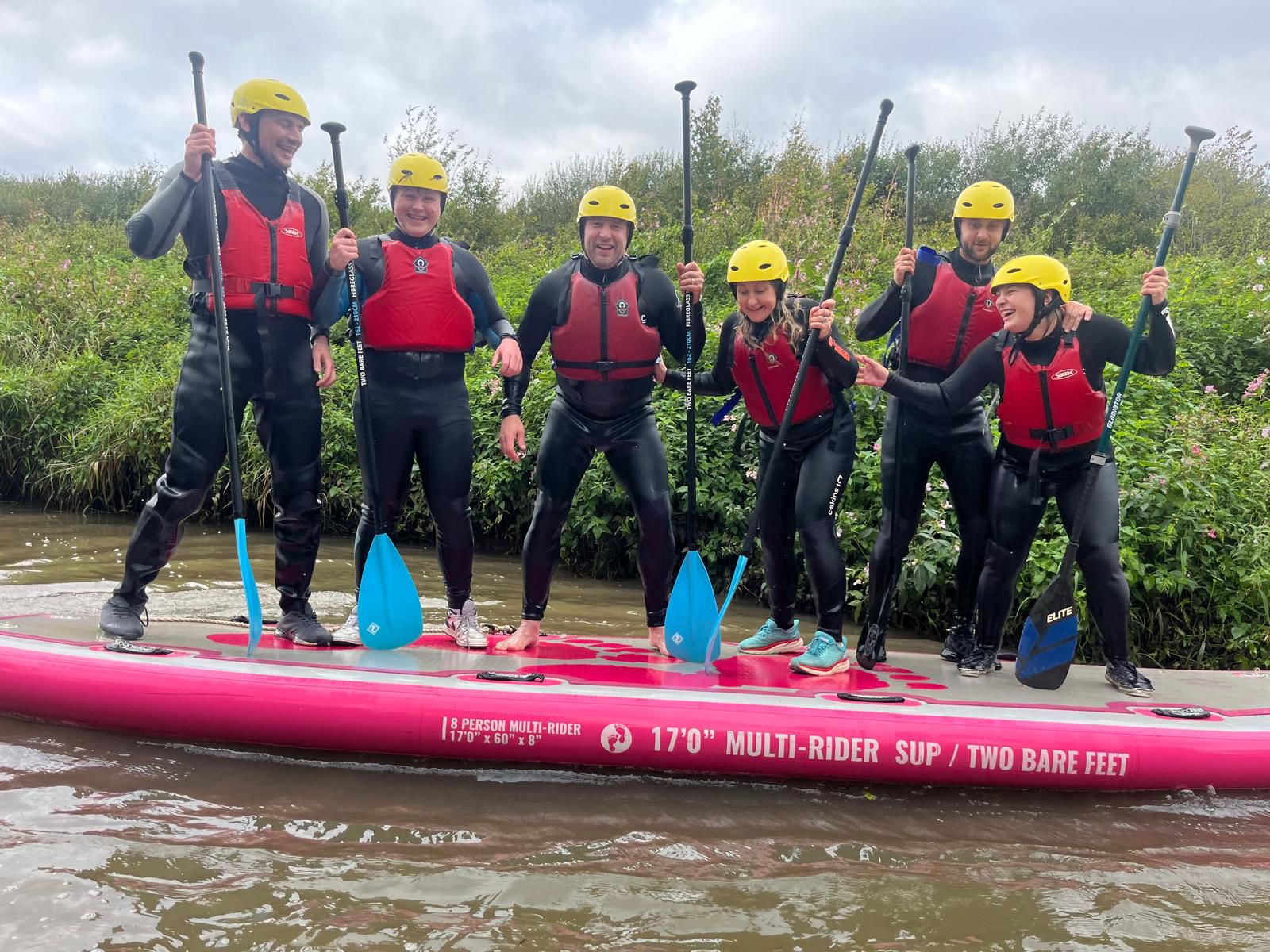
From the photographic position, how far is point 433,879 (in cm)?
248

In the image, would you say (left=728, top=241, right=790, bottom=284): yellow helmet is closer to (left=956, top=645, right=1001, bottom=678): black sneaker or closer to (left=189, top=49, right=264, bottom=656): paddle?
(left=956, top=645, right=1001, bottom=678): black sneaker

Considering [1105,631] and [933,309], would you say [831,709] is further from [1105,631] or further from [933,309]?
[933,309]

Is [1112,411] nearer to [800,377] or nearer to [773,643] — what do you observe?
[800,377]

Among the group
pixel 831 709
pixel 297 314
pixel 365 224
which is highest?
pixel 365 224

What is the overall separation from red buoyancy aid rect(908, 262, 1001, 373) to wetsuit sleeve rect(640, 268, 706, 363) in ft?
3.13

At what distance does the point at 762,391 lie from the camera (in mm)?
3975

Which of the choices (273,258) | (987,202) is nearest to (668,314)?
(987,202)

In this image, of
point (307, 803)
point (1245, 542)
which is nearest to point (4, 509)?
point (307, 803)

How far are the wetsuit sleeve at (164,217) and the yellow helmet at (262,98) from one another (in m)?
0.34

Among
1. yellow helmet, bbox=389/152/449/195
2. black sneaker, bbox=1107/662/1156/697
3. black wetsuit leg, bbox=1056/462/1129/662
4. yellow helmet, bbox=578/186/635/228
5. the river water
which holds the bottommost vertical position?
the river water

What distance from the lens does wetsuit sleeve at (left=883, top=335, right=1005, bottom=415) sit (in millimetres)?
3654

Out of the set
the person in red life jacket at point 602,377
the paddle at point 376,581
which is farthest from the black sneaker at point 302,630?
the person in red life jacket at point 602,377

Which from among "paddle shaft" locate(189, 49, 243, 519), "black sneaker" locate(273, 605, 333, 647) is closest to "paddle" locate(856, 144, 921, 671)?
"black sneaker" locate(273, 605, 333, 647)

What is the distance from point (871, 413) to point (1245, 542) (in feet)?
7.69
